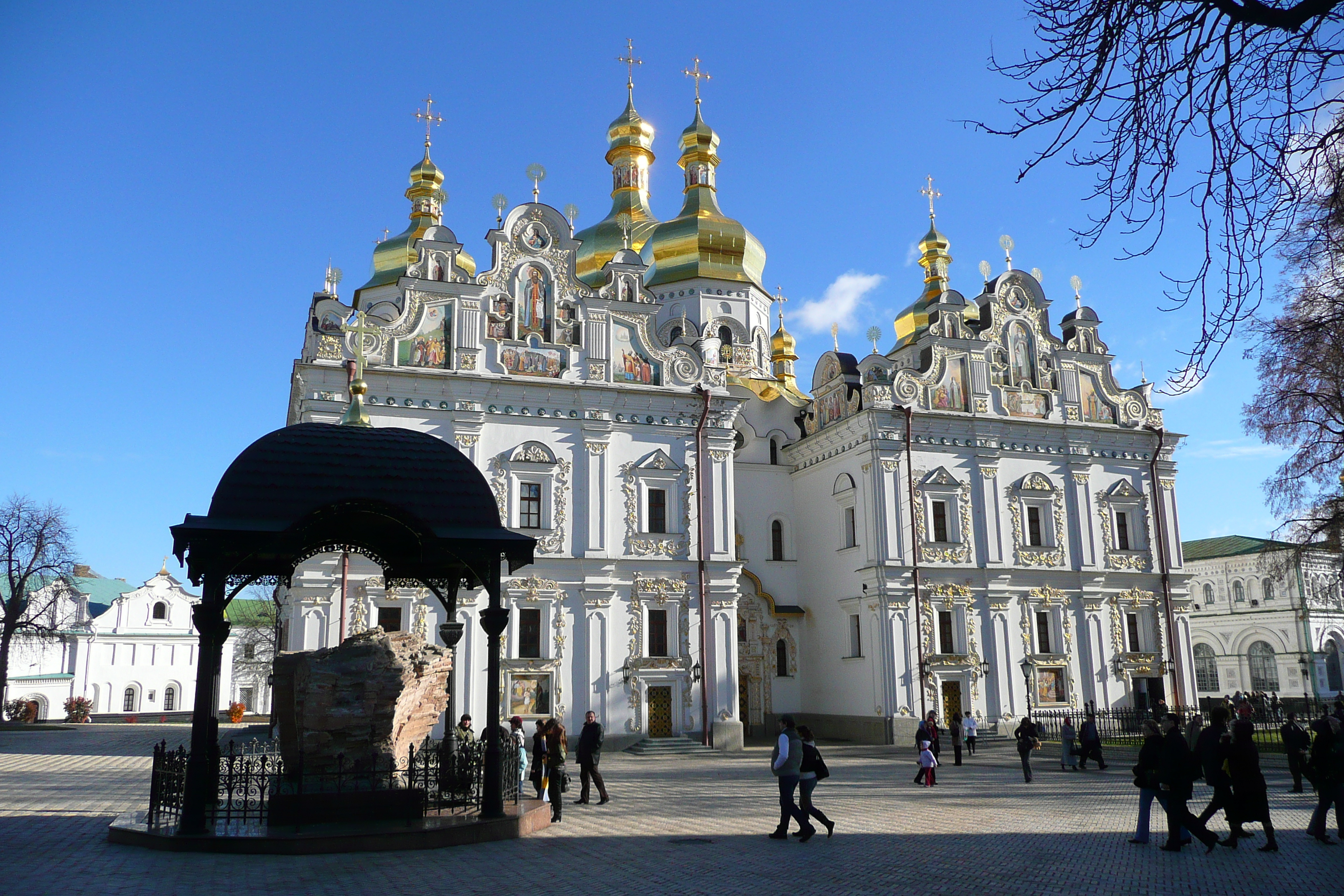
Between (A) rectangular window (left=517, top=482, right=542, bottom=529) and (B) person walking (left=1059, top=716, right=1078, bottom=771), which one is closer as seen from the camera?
(B) person walking (left=1059, top=716, right=1078, bottom=771)

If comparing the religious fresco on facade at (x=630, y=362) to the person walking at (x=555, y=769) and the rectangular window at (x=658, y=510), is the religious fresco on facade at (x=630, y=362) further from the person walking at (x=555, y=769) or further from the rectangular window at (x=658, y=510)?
the person walking at (x=555, y=769)

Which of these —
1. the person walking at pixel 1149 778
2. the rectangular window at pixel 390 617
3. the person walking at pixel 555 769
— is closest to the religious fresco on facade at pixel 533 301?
the rectangular window at pixel 390 617

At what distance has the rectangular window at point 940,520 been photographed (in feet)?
101

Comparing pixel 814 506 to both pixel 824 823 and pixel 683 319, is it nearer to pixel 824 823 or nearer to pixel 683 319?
pixel 683 319

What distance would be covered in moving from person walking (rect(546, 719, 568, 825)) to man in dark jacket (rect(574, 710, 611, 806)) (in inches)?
37.0

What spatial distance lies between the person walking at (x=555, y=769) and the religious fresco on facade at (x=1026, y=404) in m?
22.9

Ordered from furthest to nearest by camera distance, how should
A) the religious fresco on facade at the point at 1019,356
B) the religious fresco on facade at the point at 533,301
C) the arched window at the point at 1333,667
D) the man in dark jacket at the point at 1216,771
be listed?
the arched window at the point at 1333,667 < the religious fresco on facade at the point at 1019,356 < the religious fresco on facade at the point at 533,301 < the man in dark jacket at the point at 1216,771

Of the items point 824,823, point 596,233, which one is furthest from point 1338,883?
point 596,233

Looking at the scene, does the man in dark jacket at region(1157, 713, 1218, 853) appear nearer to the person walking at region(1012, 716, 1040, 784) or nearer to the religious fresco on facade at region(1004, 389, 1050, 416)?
the person walking at region(1012, 716, 1040, 784)

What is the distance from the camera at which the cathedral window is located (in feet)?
101

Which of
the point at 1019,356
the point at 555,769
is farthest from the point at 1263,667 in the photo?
the point at 555,769

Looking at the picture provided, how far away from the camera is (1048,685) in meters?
30.6

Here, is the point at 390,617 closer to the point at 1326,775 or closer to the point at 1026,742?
the point at 1026,742

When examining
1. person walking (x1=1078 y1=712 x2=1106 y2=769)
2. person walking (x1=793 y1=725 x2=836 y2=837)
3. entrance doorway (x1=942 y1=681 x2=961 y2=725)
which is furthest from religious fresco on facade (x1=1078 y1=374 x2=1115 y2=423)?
person walking (x1=793 y1=725 x2=836 y2=837)
